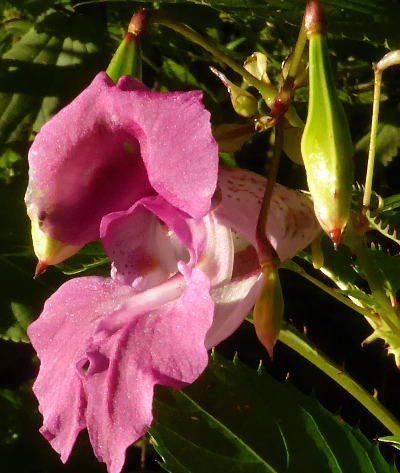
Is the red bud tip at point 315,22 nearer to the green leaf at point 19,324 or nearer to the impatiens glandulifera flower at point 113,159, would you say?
the impatiens glandulifera flower at point 113,159

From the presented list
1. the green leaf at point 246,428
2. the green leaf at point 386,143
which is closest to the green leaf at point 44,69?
the green leaf at point 386,143

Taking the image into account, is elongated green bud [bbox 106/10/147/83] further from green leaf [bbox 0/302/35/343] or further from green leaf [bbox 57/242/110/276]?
green leaf [bbox 0/302/35/343]

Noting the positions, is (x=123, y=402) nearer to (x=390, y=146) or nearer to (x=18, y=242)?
(x=18, y=242)

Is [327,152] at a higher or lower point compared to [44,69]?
higher

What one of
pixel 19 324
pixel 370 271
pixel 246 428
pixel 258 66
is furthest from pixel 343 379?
pixel 19 324

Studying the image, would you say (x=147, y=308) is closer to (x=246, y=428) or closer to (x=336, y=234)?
(x=336, y=234)
